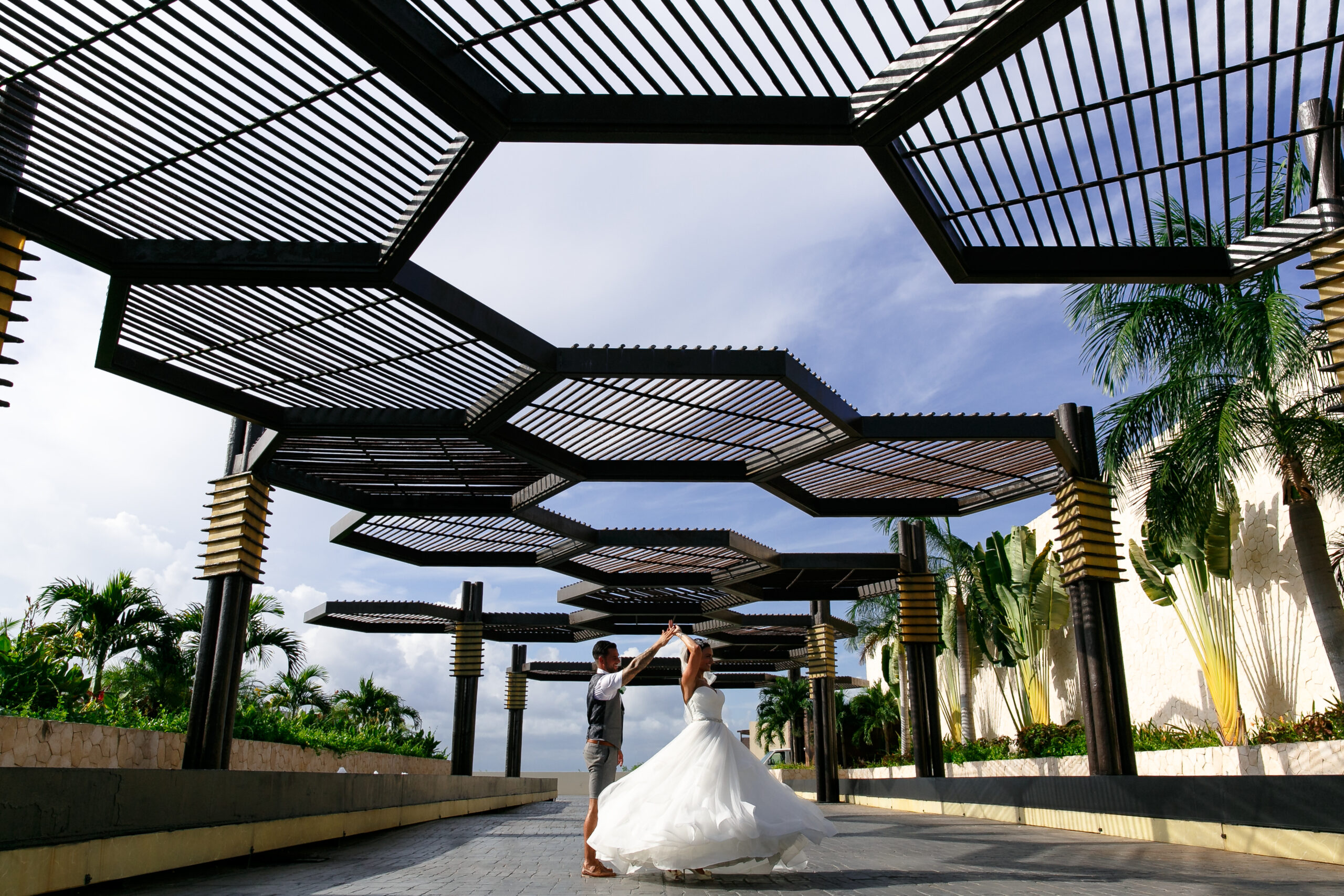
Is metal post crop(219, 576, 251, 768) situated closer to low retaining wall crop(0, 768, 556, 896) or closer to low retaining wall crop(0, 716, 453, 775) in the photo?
low retaining wall crop(0, 716, 453, 775)

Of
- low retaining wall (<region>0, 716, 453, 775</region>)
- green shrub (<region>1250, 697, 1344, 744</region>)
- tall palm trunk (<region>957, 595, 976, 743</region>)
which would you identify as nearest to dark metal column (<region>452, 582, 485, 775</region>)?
low retaining wall (<region>0, 716, 453, 775</region>)

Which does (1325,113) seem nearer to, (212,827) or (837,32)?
(837,32)

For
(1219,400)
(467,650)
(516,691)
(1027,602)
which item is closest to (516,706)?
(516,691)

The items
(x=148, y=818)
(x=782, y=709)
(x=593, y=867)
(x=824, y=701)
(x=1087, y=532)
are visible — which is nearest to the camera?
(x=148, y=818)

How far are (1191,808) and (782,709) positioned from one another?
1547 inches

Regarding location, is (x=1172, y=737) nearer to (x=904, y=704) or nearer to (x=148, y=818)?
(x=904, y=704)

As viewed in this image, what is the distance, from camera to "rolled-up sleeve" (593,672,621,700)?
7.86m

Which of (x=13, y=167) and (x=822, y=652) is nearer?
(x=13, y=167)

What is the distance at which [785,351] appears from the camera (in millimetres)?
11570

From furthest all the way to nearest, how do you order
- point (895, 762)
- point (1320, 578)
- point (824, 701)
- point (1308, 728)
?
point (895, 762), point (824, 701), point (1308, 728), point (1320, 578)

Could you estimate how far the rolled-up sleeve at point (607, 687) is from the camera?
7.86 metres

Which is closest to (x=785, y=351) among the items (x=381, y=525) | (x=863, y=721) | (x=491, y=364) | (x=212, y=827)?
(x=491, y=364)

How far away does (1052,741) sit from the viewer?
24922 millimetres

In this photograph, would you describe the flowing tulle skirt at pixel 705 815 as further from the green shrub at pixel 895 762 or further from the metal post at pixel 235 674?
the green shrub at pixel 895 762
